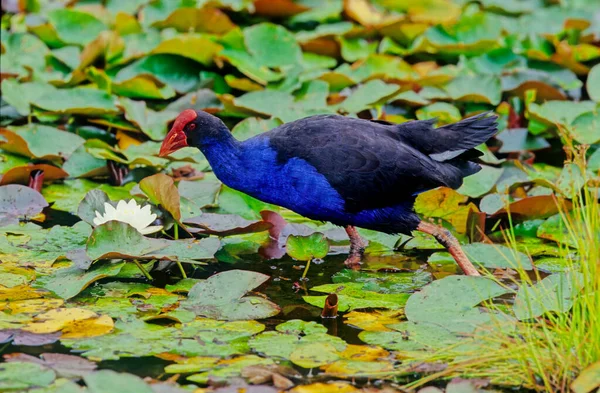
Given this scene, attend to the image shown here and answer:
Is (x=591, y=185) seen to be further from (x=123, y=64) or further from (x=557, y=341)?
(x=123, y=64)

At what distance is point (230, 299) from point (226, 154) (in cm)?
93

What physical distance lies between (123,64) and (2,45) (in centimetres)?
93

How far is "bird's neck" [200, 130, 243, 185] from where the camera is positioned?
15.5 ft

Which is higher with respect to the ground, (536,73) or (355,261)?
(536,73)

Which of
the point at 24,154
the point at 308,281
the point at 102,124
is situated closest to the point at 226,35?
the point at 102,124

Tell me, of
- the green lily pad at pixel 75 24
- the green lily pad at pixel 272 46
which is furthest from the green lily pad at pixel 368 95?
the green lily pad at pixel 75 24

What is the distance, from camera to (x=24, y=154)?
571cm

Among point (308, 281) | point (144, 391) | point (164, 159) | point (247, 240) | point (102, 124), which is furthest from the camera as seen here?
point (102, 124)

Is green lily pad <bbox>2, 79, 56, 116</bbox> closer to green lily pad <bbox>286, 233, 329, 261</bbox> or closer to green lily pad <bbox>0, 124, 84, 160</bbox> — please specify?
green lily pad <bbox>0, 124, 84, 160</bbox>

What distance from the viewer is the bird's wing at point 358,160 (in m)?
4.64

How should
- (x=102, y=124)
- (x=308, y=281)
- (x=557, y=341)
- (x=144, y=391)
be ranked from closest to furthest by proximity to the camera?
(x=144, y=391), (x=557, y=341), (x=308, y=281), (x=102, y=124)

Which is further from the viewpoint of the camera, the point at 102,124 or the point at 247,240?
the point at 102,124

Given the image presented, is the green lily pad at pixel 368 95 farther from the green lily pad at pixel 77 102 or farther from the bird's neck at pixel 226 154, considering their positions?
the bird's neck at pixel 226 154

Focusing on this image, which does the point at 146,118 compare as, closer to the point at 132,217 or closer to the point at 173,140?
the point at 173,140
